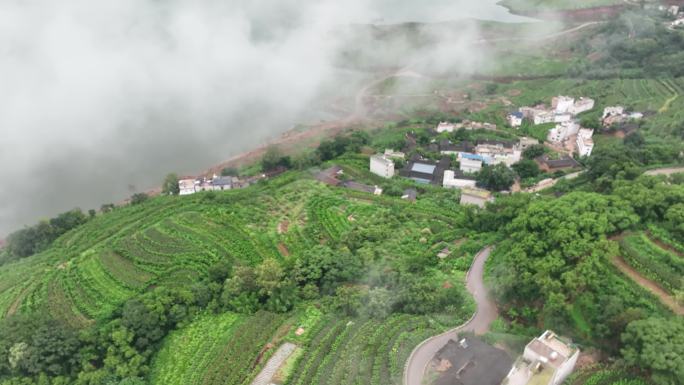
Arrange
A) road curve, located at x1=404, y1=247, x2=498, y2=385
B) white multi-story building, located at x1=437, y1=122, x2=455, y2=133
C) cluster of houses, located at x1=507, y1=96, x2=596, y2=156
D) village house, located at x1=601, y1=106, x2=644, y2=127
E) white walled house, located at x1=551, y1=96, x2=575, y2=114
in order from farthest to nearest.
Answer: white walled house, located at x1=551, y1=96, x2=575, y2=114, white multi-story building, located at x1=437, y1=122, x2=455, y2=133, village house, located at x1=601, y1=106, x2=644, y2=127, cluster of houses, located at x1=507, y1=96, x2=596, y2=156, road curve, located at x1=404, y1=247, x2=498, y2=385

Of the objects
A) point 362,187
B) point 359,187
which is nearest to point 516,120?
point 362,187

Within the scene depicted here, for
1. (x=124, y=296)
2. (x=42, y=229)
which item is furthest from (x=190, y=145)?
(x=124, y=296)

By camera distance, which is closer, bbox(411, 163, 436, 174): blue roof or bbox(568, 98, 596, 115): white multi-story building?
bbox(411, 163, 436, 174): blue roof

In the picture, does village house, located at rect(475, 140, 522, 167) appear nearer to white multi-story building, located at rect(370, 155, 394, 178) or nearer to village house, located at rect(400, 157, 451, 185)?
village house, located at rect(400, 157, 451, 185)

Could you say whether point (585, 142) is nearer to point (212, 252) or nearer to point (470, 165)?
point (470, 165)

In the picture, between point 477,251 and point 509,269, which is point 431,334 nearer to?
point 509,269

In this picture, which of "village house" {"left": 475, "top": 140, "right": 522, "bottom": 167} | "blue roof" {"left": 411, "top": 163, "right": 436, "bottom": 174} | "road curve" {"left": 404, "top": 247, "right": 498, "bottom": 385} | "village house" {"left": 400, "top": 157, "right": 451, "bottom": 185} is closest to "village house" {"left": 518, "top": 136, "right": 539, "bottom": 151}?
"village house" {"left": 475, "top": 140, "right": 522, "bottom": 167}

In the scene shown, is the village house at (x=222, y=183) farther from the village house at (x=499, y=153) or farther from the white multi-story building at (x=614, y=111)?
the white multi-story building at (x=614, y=111)
